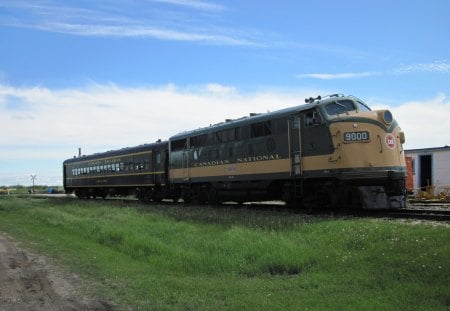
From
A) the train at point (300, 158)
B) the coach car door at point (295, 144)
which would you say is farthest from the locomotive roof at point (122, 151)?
the coach car door at point (295, 144)

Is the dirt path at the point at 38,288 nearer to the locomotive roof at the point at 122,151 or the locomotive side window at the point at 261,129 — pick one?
the locomotive side window at the point at 261,129

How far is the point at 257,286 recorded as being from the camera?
855 centimetres

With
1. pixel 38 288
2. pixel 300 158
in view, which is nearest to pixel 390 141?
pixel 300 158

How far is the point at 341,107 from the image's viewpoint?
57.7 ft

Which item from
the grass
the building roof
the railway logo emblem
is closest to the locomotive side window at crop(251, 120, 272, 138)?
the grass

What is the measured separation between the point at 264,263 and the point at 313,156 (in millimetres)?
7844

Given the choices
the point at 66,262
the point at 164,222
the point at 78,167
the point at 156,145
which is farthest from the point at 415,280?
the point at 78,167

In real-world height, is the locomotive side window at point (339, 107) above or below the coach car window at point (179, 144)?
above

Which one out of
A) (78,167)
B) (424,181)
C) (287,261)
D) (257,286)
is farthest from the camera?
(78,167)

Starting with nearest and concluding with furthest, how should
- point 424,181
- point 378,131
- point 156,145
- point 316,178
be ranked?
point 378,131 < point 316,178 < point 156,145 < point 424,181

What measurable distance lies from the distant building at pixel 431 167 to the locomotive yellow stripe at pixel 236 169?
14.3m

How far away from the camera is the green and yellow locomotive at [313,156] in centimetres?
1611

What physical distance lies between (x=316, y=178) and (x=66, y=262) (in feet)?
29.8

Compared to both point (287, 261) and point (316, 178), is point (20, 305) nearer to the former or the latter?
point (287, 261)
